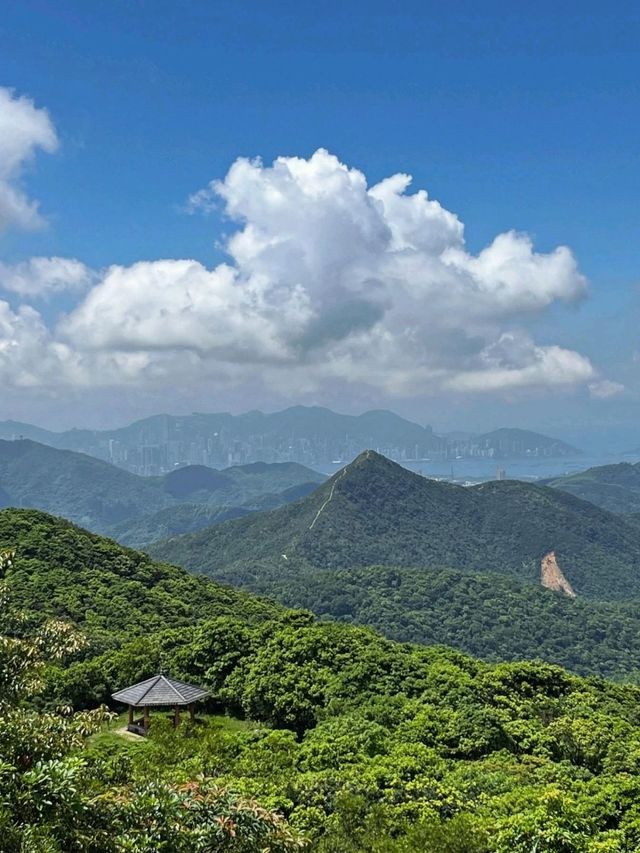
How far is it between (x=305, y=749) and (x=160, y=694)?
17.2 ft

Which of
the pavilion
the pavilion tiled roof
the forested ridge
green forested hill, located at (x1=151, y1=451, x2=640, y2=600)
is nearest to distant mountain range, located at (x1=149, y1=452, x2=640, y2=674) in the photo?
green forested hill, located at (x1=151, y1=451, x2=640, y2=600)

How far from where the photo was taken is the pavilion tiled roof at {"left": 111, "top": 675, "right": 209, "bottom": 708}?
21.4 meters

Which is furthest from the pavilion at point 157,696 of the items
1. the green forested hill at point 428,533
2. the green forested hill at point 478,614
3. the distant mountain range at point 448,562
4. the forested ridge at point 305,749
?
the green forested hill at point 428,533

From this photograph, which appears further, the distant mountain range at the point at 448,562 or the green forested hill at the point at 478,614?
the distant mountain range at the point at 448,562

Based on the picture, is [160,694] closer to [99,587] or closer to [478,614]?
[99,587]

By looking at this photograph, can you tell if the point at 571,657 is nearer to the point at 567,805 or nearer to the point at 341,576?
the point at 341,576

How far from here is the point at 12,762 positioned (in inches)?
297

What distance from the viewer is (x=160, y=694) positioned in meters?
21.6

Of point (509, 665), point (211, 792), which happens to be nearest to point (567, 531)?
point (509, 665)

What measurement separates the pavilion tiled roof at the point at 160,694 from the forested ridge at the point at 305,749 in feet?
3.57

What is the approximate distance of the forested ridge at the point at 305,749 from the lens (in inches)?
292

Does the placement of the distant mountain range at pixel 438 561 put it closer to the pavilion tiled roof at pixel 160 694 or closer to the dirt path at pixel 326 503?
the dirt path at pixel 326 503

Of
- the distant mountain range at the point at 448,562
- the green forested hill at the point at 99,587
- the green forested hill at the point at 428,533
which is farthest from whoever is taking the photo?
the green forested hill at the point at 428,533

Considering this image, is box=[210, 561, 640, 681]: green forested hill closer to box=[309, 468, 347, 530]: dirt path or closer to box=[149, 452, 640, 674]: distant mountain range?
box=[149, 452, 640, 674]: distant mountain range
